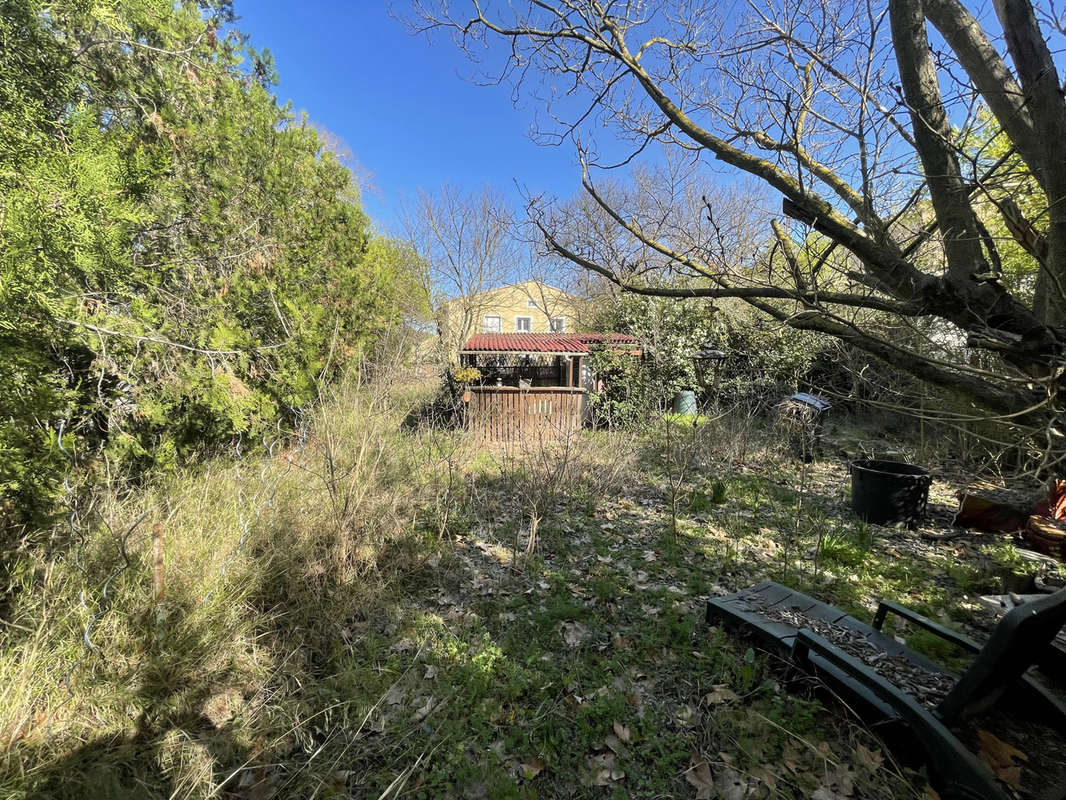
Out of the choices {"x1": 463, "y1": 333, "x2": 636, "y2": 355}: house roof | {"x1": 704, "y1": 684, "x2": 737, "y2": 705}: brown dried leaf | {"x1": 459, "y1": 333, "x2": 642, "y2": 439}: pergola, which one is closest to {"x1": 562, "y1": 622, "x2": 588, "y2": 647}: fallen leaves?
{"x1": 704, "y1": 684, "x2": 737, "y2": 705}: brown dried leaf

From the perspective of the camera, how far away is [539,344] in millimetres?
9812

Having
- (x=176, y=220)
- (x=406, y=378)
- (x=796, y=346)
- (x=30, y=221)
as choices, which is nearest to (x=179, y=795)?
(x=30, y=221)

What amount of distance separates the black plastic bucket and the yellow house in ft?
34.1

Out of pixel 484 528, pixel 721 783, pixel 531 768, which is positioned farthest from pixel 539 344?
pixel 721 783

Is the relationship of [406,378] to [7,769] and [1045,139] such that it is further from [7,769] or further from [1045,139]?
[1045,139]

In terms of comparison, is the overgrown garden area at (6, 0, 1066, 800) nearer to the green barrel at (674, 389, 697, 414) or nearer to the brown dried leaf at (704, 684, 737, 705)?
the brown dried leaf at (704, 684, 737, 705)

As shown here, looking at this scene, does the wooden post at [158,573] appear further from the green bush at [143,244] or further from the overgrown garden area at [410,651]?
the green bush at [143,244]

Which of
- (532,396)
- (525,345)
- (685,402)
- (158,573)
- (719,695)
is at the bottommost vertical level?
(719,695)

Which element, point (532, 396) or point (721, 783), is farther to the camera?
point (532, 396)

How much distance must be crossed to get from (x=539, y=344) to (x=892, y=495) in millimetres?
6998

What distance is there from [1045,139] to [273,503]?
5.12 meters

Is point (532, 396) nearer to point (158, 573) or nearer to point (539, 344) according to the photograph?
point (539, 344)

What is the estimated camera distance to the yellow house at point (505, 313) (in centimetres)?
1788

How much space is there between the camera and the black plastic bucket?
4.34m
